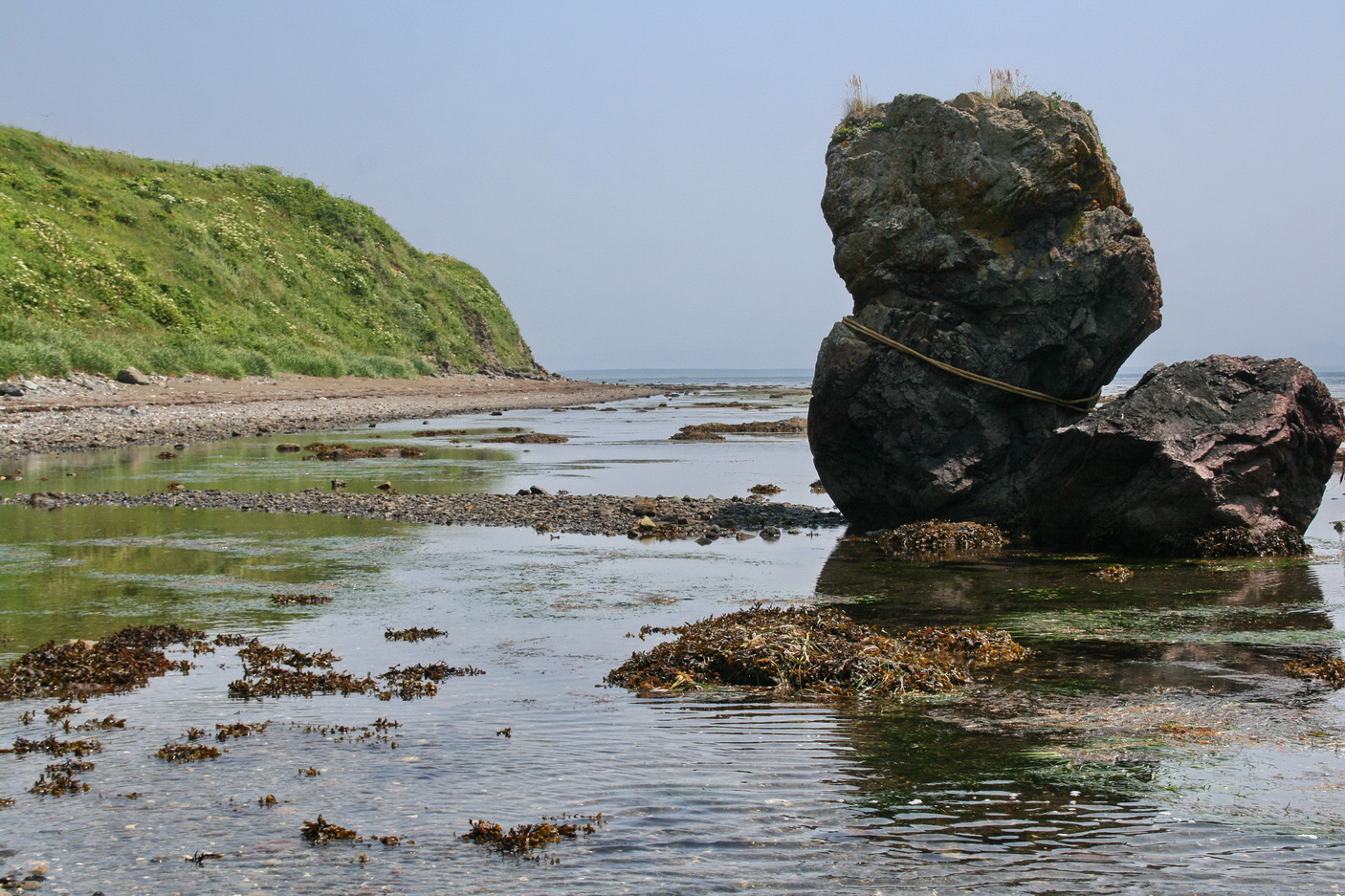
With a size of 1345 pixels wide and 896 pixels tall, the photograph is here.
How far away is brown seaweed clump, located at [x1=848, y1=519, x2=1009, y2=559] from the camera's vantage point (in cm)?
1192

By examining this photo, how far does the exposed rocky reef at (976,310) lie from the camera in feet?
42.0

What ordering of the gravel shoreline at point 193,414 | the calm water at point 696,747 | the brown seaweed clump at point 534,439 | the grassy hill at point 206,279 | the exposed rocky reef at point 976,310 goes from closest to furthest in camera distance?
the calm water at point 696,747 < the exposed rocky reef at point 976,310 < the gravel shoreline at point 193,414 < the brown seaweed clump at point 534,439 < the grassy hill at point 206,279

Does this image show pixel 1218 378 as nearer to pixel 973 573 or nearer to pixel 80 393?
pixel 973 573

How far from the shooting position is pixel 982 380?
12.8m

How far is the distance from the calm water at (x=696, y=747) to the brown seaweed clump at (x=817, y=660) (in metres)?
0.25

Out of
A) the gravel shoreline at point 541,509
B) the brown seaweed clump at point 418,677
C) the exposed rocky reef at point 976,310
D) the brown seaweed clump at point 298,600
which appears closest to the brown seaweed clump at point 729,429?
the gravel shoreline at point 541,509

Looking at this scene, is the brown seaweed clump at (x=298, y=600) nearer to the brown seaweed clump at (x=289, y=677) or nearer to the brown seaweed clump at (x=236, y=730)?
the brown seaweed clump at (x=289, y=677)

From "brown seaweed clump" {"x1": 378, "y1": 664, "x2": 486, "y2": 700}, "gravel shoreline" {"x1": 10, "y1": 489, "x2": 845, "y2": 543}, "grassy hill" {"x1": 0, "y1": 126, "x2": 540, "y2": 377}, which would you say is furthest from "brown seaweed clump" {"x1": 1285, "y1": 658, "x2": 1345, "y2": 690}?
"grassy hill" {"x1": 0, "y1": 126, "x2": 540, "y2": 377}

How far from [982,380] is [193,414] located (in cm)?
2352

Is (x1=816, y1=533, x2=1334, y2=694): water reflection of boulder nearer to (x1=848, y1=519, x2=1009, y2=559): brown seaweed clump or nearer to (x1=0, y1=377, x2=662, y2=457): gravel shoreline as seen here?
(x1=848, y1=519, x2=1009, y2=559): brown seaweed clump

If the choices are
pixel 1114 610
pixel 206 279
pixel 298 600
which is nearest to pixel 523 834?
pixel 298 600

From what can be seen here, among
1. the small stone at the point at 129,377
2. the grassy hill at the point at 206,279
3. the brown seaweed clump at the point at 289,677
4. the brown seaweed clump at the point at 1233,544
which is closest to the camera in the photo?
the brown seaweed clump at the point at 289,677

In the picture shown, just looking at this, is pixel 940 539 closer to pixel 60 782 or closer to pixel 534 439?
pixel 60 782

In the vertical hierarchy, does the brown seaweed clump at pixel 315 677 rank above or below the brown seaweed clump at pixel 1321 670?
below
